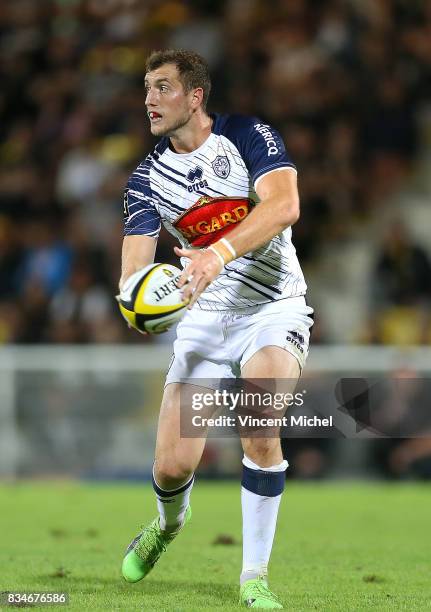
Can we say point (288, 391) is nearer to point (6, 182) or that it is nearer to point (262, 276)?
point (262, 276)

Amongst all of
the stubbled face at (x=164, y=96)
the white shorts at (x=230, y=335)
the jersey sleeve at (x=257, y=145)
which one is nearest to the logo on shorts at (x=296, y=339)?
the white shorts at (x=230, y=335)

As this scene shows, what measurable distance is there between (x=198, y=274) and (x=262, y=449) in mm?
1050

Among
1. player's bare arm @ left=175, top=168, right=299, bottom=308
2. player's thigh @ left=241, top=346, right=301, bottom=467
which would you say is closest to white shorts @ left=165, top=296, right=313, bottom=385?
player's thigh @ left=241, top=346, right=301, bottom=467

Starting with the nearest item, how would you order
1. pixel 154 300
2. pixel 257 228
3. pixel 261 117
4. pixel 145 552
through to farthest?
pixel 154 300 → pixel 257 228 → pixel 145 552 → pixel 261 117

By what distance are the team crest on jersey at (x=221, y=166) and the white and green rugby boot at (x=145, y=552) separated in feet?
6.00

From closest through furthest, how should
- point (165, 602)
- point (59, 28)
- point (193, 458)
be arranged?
point (165, 602), point (193, 458), point (59, 28)

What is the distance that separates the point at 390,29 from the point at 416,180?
6.00 feet

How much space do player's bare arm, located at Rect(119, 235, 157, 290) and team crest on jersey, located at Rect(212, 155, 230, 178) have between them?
477 millimetres

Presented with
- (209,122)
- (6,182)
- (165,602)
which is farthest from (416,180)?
(165,602)

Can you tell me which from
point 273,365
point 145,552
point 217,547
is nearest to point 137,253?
point 273,365

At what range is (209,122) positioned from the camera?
20.3 feet

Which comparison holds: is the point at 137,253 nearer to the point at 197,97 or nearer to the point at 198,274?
the point at 197,97

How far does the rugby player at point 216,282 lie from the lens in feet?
19.0

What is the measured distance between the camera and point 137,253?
19.8 feet
